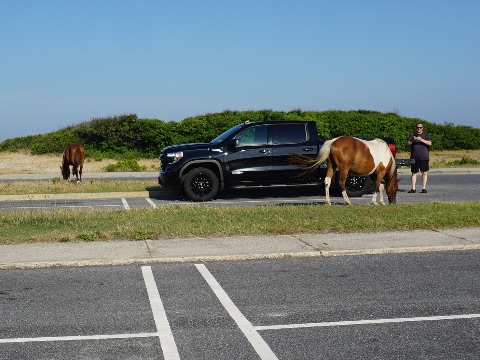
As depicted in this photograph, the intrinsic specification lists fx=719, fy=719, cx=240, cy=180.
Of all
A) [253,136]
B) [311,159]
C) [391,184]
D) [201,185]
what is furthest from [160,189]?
[391,184]

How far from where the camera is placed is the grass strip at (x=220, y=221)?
11570mm

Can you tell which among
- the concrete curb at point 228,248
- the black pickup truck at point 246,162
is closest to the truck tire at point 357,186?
the black pickup truck at point 246,162

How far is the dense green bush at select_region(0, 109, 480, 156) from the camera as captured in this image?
34000 mm

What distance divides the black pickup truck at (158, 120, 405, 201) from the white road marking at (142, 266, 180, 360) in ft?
30.3

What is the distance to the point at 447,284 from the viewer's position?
27.5 feet

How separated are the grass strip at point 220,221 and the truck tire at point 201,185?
134 inches

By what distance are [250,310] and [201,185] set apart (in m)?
11.1

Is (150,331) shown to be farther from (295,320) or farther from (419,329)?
(419,329)

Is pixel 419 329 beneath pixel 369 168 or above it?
beneath

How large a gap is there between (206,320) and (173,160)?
11.9 m

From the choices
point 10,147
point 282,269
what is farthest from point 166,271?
point 10,147

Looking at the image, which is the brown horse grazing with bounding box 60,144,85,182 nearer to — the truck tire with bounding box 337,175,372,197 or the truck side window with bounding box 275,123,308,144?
the truck side window with bounding box 275,123,308,144

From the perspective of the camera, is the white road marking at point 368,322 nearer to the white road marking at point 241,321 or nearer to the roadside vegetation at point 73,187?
the white road marking at point 241,321

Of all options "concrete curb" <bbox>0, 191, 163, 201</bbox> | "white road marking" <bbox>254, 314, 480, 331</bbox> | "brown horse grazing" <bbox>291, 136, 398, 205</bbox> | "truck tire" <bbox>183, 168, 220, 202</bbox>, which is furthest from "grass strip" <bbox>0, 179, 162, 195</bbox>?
"white road marking" <bbox>254, 314, 480, 331</bbox>
